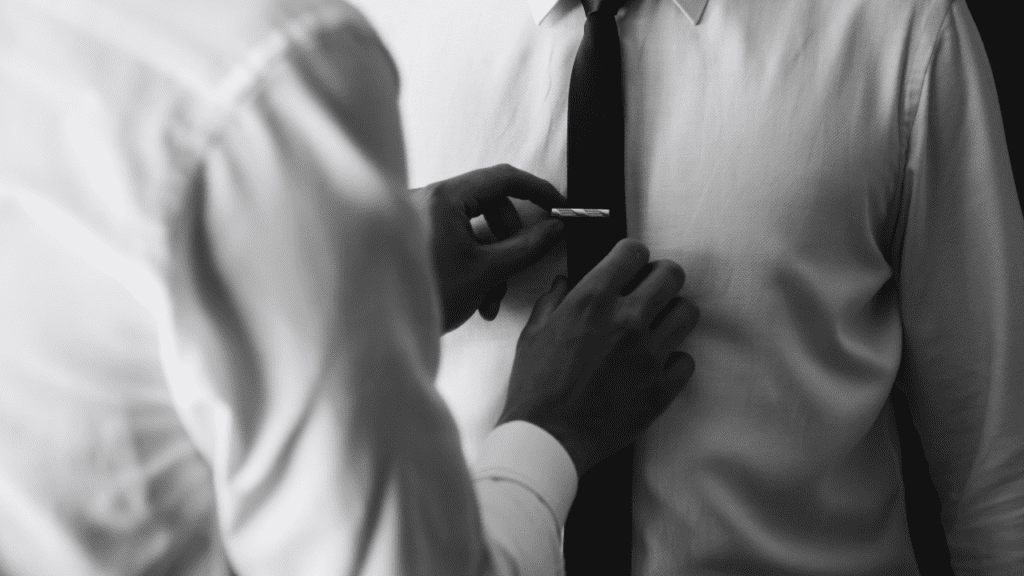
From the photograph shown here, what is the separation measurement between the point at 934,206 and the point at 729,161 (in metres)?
0.23

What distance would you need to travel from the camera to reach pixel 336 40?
471mm

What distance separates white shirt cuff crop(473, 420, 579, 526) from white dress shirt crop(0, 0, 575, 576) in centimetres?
25

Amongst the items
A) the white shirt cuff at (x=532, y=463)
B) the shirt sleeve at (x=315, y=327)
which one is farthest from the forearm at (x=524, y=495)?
the shirt sleeve at (x=315, y=327)

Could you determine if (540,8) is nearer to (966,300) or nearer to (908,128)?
(908,128)

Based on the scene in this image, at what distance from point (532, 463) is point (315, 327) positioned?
15.6 inches

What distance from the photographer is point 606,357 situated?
928 millimetres

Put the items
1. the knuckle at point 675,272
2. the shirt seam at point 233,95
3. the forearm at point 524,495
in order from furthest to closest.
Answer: the knuckle at point 675,272
the forearm at point 524,495
the shirt seam at point 233,95

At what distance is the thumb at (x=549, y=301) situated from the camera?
0.99 meters

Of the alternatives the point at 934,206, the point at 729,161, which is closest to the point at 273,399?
the point at 729,161

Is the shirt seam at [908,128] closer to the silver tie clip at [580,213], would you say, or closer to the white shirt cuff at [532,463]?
the silver tie clip at [580,213]

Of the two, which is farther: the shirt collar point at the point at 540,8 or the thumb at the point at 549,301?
the shirt collar point at the point at 540,8

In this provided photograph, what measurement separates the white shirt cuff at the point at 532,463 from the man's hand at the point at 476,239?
0.19 meters

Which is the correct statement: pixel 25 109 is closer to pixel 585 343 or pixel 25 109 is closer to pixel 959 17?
pixel 585 343

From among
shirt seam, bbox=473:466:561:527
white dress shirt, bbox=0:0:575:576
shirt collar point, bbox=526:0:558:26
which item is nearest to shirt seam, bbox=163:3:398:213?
white dress shirt, bbox=0:0:575:576
